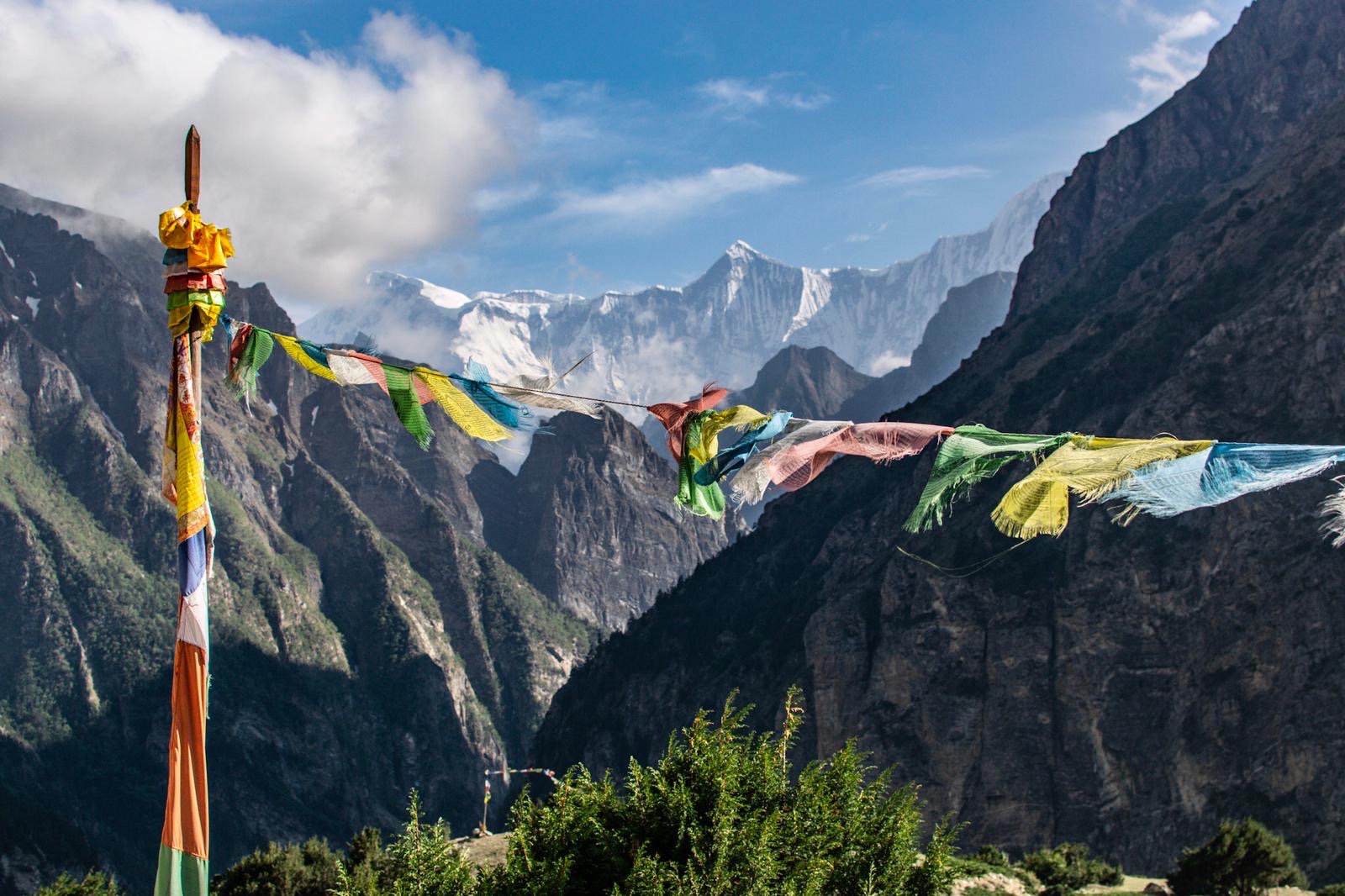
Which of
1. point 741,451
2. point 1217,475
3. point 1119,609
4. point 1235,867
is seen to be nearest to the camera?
point 1217,475

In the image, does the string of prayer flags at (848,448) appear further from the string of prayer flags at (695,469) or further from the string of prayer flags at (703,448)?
the string of prayer flags at (695,469)

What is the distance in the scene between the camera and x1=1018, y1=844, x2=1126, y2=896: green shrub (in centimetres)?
2759

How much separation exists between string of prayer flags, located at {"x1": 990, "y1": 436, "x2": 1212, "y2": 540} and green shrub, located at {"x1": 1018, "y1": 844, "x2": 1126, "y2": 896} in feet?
64.6

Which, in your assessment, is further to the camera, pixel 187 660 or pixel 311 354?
pixel 311 354

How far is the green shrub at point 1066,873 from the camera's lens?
2759cm

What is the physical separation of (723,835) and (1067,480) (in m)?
5.90

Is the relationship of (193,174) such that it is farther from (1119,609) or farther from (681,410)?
(1119,609)

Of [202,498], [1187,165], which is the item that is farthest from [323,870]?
[1187,165]

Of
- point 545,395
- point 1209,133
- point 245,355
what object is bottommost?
point 545,395

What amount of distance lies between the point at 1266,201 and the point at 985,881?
3233 inches

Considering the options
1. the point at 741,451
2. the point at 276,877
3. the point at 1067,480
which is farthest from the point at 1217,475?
the point at 276,877

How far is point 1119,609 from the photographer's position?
7400cm

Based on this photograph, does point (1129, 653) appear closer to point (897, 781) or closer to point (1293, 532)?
point (1293, 532)

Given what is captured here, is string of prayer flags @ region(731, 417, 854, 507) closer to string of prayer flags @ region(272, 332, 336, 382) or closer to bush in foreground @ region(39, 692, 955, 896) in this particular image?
bush in foreground @ region(39, 692, 955, 896)
